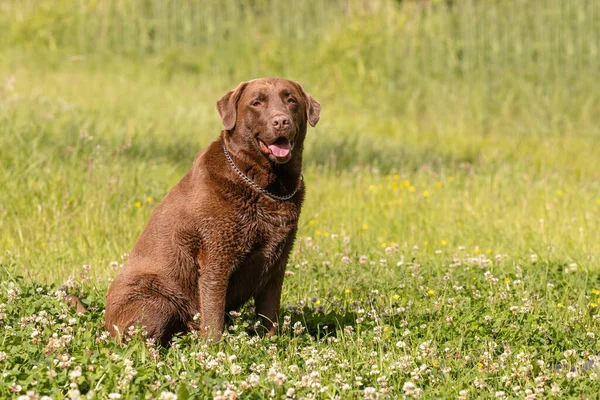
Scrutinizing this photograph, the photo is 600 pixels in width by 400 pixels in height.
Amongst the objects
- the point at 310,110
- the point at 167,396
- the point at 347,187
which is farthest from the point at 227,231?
the point at 347,187

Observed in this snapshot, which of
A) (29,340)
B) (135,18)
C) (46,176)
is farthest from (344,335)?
(135,18)

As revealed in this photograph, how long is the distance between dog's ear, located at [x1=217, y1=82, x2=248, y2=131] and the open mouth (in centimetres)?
25

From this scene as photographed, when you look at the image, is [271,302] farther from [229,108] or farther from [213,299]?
[229,108]

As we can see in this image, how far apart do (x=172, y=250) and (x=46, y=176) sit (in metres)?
3.61

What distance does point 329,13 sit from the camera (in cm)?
1619

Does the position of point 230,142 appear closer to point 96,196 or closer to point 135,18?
point 96,196

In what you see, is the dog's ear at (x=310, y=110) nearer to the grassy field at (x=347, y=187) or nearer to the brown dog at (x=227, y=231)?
the brown dog at (x=227, y=231)

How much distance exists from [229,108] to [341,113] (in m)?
8.61

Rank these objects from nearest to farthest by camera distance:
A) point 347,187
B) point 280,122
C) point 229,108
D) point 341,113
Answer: point 280,122
point 229,108
point 347,187
point 341,113

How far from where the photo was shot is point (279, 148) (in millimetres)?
5043

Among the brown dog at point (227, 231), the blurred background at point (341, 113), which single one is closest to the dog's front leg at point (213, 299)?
the brown dog at point (227, 231)

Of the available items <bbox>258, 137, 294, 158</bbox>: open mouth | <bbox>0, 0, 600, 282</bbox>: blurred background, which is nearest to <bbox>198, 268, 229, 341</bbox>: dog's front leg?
<bbox>258, 137, 294, 158</bbox>: open mouth

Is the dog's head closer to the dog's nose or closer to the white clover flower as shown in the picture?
the dog's nose

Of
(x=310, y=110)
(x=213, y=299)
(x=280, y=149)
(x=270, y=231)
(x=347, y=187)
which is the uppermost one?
(x=310, y=110)
